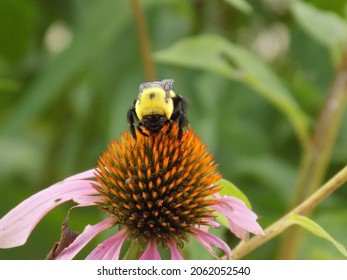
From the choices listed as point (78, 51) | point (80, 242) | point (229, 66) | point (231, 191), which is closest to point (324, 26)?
point (229, 66)

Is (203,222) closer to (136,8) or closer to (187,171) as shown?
(187,171)

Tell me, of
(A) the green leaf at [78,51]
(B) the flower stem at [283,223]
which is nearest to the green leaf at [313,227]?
(B) the flower stem at [283,223]

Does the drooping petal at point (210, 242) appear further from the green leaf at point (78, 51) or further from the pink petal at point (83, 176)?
the green leaf at point (78, 51)

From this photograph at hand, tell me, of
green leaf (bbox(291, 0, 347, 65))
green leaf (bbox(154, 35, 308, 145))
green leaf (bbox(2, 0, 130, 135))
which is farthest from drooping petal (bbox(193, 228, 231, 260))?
green leaf (bbox(2, 0, 130, 135))

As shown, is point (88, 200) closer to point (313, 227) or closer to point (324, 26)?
point (313, 227)

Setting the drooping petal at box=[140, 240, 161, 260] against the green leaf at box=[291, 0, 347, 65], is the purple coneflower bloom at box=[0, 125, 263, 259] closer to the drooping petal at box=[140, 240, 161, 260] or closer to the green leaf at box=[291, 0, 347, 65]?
the drooping petal at box=[140, 240, 161, 260]

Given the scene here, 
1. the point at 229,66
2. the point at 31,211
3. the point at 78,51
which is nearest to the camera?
the point at 31,211

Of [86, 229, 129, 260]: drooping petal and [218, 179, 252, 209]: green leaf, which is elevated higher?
[218, 179, 252, 209]: green leaf
